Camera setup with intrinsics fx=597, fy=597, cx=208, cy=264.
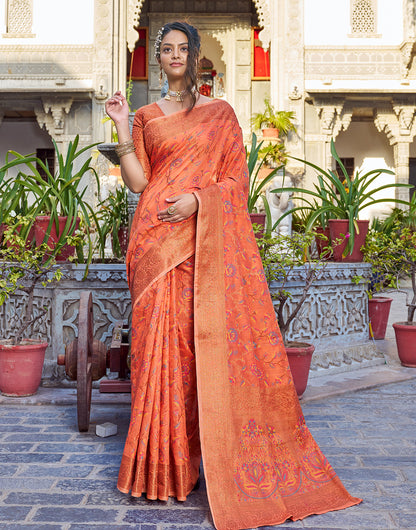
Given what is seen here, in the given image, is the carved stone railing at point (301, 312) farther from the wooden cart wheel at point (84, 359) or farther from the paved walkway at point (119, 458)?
the wooden cart wheel at point (84, 359)

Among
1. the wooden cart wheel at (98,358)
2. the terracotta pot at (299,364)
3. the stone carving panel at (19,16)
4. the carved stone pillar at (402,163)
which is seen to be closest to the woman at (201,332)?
the wooden cart wheel at (98,358)

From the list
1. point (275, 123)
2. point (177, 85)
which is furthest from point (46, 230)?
point (275, 123)

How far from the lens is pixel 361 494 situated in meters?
2.17

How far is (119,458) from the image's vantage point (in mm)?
2533

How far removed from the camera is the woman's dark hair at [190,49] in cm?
215

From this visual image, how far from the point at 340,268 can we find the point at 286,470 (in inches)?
101

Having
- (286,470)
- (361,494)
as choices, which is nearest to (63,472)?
(286,470)

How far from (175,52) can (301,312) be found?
2385 millimetres

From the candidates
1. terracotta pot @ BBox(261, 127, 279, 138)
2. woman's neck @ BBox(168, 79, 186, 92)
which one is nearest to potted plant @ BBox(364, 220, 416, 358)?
woman's neck @ BBox(168, 79, 186, 92)

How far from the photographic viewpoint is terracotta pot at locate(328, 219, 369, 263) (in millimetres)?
4625

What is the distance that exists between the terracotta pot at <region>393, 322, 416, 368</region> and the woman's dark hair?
121 inches

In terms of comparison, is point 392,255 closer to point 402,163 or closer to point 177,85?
point 177,85

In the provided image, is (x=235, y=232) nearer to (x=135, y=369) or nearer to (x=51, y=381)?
(x=135, y=369)

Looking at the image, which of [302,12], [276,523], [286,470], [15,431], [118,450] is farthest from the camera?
[302,12]
